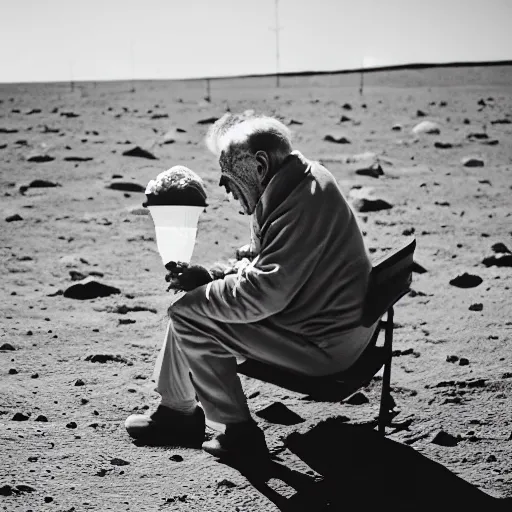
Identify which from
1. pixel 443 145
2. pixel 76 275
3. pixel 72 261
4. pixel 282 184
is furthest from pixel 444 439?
pixel 443 145

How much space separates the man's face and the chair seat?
2.34 feet

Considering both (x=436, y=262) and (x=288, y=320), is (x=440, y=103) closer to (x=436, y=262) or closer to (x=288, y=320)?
(x=436, y=262)

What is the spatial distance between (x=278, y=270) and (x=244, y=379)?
6.02 ft

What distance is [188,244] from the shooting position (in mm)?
→ 3670

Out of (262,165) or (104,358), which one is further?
(104,358)

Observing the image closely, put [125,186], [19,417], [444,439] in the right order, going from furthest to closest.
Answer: [125,186], [19,417], [444,439]

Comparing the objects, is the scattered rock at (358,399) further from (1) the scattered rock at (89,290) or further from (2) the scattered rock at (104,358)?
(1) the scattered rock at (89,290)

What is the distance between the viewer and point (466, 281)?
669 cm

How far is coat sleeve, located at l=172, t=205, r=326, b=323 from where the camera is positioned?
3.24 metres

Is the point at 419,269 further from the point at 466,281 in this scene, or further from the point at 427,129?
the point at 427,129

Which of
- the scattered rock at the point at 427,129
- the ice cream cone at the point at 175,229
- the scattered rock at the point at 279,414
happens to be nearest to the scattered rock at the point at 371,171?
the scattered rock at the point at 427,129

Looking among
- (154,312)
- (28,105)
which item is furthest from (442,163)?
(28,105)

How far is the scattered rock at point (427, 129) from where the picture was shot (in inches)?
593

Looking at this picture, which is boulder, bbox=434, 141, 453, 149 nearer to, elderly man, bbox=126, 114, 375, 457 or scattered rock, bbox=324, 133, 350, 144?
scattered rock, bbox=324, 133, 350, 144
